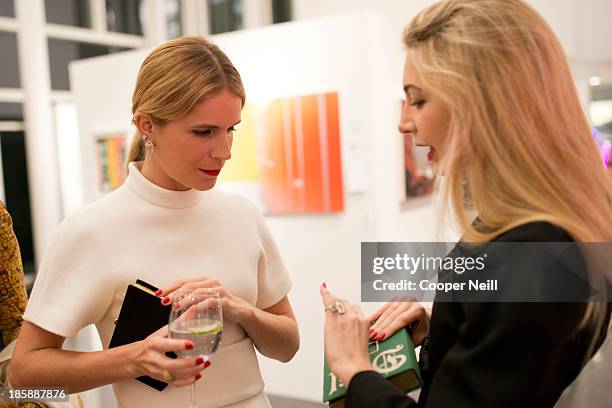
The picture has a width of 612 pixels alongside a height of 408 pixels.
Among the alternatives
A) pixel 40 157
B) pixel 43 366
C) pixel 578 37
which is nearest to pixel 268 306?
pixel 43 366

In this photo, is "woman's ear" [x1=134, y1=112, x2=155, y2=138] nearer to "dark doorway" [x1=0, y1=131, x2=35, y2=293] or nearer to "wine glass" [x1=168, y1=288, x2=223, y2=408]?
"wine glass" [x1=168, y1=288, x2=223, y2=408]

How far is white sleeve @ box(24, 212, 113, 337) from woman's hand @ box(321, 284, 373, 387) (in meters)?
0.52

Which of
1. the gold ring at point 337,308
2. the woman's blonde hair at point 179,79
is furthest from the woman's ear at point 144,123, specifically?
the gold ring at point 337,308

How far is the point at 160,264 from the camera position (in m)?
1.46

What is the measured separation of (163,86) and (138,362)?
0.60 meters

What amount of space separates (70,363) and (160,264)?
286 millimetres

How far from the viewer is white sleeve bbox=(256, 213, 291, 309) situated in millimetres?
1655

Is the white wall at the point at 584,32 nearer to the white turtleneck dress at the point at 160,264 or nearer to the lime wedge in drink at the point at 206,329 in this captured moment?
the white turtleneck dress at the point at 160,264

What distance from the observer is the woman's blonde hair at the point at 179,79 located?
1386 mm

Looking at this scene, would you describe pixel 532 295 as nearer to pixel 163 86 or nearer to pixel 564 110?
pixel 564 110

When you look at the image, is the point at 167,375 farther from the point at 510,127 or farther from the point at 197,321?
the point at 510,127

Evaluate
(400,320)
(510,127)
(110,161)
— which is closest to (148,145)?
(400,320)

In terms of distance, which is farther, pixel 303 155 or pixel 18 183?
pixel 18 183

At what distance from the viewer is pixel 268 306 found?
1679 mm
